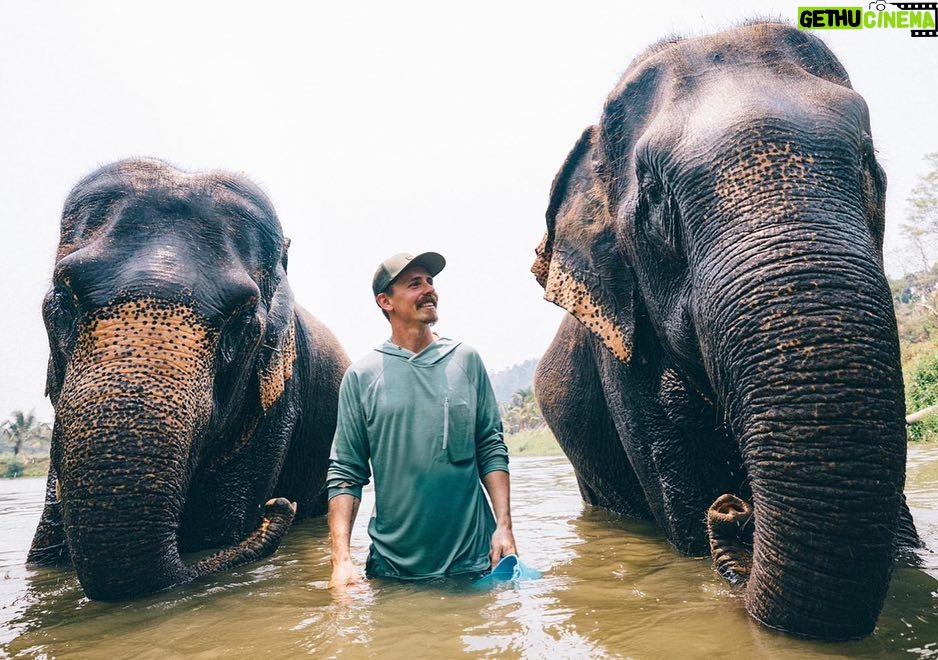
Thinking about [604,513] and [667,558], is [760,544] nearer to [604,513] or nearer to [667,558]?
[667,558]

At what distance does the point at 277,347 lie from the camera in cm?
578

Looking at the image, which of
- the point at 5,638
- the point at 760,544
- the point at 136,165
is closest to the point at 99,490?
the point at 5,638

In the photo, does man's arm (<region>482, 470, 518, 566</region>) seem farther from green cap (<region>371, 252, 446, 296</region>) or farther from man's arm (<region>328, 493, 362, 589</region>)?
green cap (<region>371, 252, 446, 296</region>)

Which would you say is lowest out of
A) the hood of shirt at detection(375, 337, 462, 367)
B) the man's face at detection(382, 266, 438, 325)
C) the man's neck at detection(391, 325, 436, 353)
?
the hood of shirt at detection(375, 337, 462, 367)

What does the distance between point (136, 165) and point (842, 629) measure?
4.66 m

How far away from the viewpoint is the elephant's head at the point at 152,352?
397 cm

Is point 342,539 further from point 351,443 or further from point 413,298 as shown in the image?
point 413,298

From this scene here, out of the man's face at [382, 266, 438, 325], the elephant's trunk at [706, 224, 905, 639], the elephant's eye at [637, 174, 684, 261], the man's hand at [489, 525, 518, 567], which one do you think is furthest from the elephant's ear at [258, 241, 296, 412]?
the elephant's trunk at [706, 224, 905, 639]

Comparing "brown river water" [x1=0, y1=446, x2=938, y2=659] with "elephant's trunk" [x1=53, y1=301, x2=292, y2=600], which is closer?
"brown river water" [x1=0, y1=446, x2=938, y2=659]

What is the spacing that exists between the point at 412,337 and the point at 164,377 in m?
1.28

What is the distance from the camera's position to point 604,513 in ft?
24.5

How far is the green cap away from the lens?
4.47 m

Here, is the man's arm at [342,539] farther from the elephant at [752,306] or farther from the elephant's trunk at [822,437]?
the elephant's trunk at [822,437]

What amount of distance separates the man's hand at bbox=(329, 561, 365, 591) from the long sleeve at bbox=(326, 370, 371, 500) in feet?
1.51
